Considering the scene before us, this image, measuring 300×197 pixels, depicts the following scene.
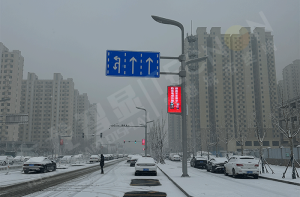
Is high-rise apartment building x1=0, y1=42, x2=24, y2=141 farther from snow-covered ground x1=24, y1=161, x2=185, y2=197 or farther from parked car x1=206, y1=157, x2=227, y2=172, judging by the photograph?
snow-covered ground x1=24, y1=161, x2=185, y2=197

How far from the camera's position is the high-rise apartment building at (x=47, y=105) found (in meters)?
149

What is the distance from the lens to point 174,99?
1922 cm

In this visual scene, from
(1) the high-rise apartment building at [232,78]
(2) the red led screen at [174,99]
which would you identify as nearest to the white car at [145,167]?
(2) the red led screen at [174,99]

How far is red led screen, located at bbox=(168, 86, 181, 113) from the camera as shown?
19022mm

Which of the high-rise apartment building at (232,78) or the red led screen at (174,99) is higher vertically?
the high-rise apartment building at (232,78)

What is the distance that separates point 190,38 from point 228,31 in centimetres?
6231

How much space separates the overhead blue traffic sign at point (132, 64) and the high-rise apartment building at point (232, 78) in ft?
370

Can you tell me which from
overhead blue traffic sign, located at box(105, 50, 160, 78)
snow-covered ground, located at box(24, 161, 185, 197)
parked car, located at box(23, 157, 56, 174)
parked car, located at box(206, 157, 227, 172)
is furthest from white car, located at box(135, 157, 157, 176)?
parked car, located at box(23, 157, 56, 174)

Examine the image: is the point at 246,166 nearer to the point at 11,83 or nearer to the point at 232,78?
the point at 11,83

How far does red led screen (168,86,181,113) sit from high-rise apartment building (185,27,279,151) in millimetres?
110420

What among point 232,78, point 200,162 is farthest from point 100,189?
point 232,78

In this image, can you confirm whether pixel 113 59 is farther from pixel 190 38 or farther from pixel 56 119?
pixel 56 119

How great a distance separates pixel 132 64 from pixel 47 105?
499 ft

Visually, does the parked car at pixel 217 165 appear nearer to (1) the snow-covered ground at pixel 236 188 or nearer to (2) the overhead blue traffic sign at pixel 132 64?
(1) the snow-covered ground at pixel 236 188
